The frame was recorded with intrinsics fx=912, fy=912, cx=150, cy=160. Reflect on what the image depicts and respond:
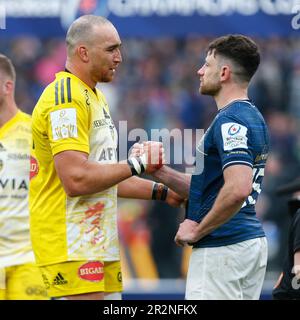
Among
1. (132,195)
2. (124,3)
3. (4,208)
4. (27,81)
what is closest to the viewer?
(132,195)

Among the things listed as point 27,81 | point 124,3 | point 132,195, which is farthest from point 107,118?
point 27,81

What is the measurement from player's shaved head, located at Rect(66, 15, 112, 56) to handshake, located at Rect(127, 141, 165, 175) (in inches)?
30.4

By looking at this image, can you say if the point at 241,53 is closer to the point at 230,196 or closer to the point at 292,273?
→ the point at 230,196

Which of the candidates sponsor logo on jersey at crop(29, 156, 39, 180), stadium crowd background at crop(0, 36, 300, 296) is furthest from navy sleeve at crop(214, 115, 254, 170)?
stadium crowd background at crop(0, 36, 300, 296)

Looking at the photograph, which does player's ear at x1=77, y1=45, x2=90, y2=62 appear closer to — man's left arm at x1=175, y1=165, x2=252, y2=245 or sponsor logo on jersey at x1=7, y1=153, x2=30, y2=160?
man's left arm at x1=175, y1=165, x2=252, y2=245

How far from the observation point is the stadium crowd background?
11.8 metres

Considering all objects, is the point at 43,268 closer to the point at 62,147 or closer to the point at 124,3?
the point at 62,147

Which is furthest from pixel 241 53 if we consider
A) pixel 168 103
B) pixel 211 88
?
pixel 168 103

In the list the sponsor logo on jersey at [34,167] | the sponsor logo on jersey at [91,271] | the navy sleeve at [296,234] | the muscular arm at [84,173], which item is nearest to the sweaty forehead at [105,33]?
the muscular arm at [84,173]

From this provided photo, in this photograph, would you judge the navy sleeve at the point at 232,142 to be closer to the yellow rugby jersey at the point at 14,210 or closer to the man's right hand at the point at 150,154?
the man's right hand at the point at 150,154

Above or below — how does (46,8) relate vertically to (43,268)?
above

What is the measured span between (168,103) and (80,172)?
955 centimetres

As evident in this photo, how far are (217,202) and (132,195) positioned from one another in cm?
119

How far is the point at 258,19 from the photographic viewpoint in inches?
323
